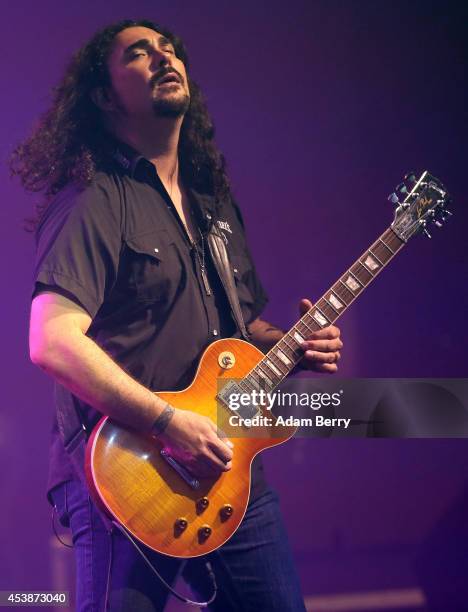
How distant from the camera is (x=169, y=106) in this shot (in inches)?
80.5

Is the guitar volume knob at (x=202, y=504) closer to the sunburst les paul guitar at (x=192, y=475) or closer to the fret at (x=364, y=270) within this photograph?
the sunburst les paul guitar at (x=192, y=475)

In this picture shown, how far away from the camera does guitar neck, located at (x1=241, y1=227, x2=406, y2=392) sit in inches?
Answer: 76.5

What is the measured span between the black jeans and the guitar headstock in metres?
0.79

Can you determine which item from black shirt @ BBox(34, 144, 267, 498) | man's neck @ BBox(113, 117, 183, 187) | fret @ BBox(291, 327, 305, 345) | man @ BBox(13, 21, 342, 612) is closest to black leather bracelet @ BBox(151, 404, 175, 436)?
man @ BBox(13, 21, 342, 612)

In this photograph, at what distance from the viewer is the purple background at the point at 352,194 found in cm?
301

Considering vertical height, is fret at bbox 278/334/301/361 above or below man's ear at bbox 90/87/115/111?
below

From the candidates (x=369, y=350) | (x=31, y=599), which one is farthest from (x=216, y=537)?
(x=369, y=350)

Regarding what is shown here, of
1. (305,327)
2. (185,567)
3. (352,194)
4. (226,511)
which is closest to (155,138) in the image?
(305,327)

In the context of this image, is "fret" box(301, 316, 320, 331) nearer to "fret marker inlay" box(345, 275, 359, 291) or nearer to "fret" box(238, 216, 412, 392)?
"fret" box(238, 216, 412, 392)

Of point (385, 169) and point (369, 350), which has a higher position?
point (385, 169)

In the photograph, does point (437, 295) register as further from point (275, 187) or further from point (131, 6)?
point (131, 6)

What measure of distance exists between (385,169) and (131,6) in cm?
111

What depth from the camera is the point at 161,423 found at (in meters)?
1.67

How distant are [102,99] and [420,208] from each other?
2.94 feet
